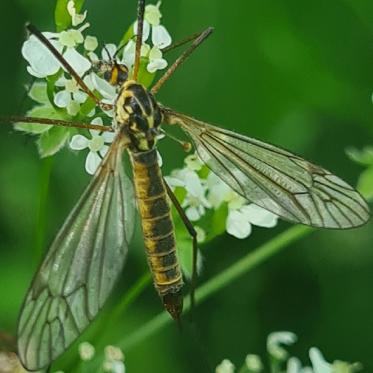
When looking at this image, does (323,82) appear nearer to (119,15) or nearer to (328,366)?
(119,15)

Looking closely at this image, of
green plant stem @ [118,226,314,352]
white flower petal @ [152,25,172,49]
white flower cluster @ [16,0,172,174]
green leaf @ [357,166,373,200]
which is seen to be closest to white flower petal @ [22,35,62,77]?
white flower cluster @ [16,0,172,174]

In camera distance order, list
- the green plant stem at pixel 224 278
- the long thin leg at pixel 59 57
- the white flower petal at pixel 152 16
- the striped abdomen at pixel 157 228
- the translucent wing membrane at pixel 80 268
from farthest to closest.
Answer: the green plant stem at pixel 224 278 → the white flower petal at pixel 152 16 → the striped abdomen at pixel 157 228 → the long thin leg at pixel 59 57 → the translucent wing membrane at pixel 80 268

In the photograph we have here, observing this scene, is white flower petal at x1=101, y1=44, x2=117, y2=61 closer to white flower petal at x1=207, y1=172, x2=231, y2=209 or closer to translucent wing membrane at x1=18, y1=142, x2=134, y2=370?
translucent wing membrane at x1=18, y1=142, x2=134, y2=370

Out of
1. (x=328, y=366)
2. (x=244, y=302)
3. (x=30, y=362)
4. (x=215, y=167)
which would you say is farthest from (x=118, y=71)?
(x=244, y=302)

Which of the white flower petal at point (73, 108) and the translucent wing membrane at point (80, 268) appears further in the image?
the white flower petal at point (73, 108)

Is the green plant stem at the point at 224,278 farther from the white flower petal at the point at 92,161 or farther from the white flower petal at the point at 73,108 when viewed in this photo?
the white flower petal at the point at 73,108

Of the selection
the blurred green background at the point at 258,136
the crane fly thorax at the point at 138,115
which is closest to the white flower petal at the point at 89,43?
the crane fly thorax at the point at 138,115

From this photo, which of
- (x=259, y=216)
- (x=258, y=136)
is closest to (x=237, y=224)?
(x=259, y=216)

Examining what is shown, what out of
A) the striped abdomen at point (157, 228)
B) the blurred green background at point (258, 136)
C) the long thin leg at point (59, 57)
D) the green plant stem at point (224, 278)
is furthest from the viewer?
the blurred green background at point (258, 136)
